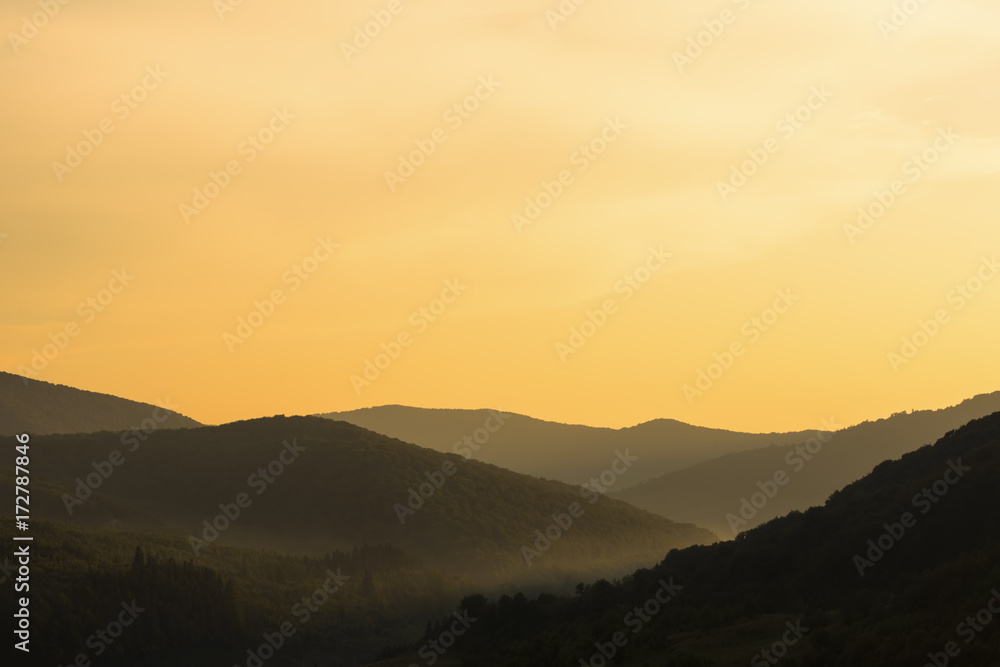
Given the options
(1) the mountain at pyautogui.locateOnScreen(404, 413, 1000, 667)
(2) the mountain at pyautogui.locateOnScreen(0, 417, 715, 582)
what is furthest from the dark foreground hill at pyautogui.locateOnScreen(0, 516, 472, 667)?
(1) the mountain at pyautogui.locateOnScreen(404, 413, 1000, 667)

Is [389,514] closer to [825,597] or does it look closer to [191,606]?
[191,606]

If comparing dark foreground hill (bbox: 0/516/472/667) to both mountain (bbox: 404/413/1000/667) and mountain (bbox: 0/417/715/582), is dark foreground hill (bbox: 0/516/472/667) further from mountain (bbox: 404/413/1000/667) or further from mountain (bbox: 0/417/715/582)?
mountain (bbox: 404/413/1000/667)

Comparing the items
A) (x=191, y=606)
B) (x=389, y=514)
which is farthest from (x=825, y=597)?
(x=389, y=514)

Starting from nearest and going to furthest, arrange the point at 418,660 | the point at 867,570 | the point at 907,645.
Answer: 1. the point at 907,645
2. the point at 867,570
3. the point at 418,660

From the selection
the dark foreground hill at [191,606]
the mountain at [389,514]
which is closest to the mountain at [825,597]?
the dark foreground hill at [191,606]

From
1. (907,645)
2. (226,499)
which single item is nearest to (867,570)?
(907,645)

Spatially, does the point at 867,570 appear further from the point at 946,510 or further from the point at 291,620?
the point at 291,620

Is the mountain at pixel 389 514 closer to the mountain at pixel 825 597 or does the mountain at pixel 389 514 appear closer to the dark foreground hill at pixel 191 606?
the dark foreground hill at pixel 191 606
